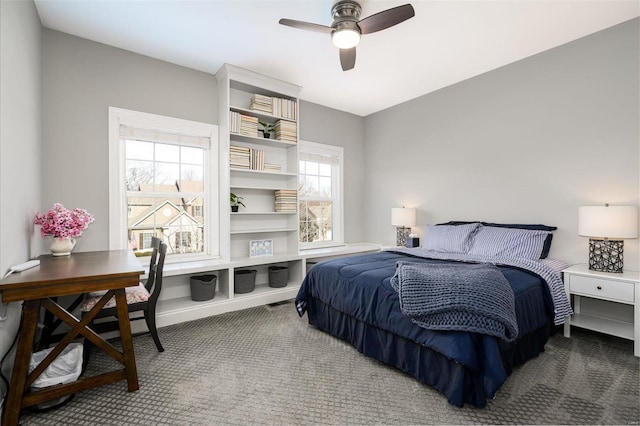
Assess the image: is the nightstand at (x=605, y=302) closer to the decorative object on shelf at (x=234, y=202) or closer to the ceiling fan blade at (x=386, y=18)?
the ceiling fan blade at (x=386, y=18)

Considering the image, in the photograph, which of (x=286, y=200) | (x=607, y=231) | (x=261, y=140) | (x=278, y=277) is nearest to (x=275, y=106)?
(x=261, y=140)

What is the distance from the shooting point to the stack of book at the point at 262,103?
3.65 meters

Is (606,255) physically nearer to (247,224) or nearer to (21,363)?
(247,224)

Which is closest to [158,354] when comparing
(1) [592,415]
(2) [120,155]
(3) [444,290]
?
(2) [120,155]

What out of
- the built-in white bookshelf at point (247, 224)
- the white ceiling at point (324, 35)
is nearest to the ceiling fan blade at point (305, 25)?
the white ceiling at point (324, 35)

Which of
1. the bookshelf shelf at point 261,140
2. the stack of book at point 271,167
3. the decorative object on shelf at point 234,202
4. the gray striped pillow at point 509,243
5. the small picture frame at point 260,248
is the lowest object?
the small picture frame at point 260,248

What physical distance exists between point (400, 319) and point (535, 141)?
2.56 m

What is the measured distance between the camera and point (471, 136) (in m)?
3.71

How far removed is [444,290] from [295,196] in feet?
8.23

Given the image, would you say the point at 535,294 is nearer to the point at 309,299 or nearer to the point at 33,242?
the point at 309,299

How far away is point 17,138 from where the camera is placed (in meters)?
1.89

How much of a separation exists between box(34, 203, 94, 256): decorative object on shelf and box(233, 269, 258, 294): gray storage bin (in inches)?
62.1

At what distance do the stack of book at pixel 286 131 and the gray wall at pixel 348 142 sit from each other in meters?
0.55

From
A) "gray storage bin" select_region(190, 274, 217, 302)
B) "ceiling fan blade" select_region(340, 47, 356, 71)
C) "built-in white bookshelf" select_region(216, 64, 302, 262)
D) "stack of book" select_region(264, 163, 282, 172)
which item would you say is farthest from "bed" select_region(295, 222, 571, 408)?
"ceiling fan blade" select_region(340, 47, 356, 71)
